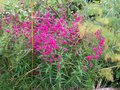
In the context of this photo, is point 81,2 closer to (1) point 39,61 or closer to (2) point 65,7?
(2) point 65,7

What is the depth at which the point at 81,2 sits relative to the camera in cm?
391

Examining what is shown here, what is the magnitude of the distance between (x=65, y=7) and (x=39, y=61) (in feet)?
3.75

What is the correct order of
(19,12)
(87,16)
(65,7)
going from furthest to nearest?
1. (65,7)
2. (87,16)
3. (19,12)

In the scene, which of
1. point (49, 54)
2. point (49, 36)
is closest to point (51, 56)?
point (49, 54)

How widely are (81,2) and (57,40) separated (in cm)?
133

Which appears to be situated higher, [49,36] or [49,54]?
[49,36]

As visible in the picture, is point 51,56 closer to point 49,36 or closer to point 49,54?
point 49,54

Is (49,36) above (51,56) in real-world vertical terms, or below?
above

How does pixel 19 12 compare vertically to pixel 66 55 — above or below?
above

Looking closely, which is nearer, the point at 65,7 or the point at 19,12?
the point at 19,12

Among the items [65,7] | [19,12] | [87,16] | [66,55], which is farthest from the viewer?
[65,7]

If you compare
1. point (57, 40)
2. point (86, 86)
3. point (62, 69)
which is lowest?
point (86, 86)

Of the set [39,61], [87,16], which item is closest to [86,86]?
[39,61]

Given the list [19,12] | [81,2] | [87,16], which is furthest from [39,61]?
[81,2]
